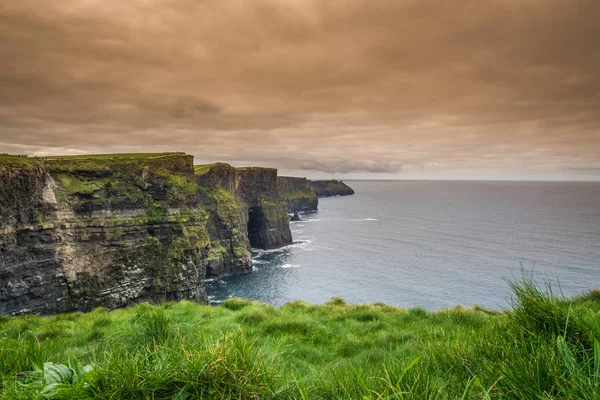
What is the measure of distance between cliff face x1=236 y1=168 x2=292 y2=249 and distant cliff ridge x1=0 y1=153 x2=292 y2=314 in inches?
2288

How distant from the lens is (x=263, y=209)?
128m

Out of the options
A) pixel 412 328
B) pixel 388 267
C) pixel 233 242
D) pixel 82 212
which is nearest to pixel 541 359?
pixel 412 328

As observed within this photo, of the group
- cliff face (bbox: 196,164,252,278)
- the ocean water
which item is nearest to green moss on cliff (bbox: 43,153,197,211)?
the ocean water

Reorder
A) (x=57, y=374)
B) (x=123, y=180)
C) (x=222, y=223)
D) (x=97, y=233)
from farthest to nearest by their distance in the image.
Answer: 1. (x=222, y=223)
2. (x=123, y=180)
3. (x=97, y=233)
4. (x=57, y=374)

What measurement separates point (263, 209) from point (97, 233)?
7821 centimetres

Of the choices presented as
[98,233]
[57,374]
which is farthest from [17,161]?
[57,374]

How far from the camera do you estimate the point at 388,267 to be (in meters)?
86.9

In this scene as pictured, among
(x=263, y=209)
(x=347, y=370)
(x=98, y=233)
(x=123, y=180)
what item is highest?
(x=123, y=180)

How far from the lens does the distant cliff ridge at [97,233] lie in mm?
44344

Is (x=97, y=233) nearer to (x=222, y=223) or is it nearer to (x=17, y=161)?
(x=17, y=161)

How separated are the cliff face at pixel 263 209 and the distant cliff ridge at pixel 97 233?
58.1 metres

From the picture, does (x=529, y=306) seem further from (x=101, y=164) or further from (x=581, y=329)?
(x=101, y=164)

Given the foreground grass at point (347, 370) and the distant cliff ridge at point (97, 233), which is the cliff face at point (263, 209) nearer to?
the distant cliff ridge at point (97, 233)

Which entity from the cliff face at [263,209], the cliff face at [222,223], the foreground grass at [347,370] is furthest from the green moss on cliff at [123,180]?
the foreground grass at [347,370]
